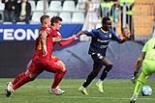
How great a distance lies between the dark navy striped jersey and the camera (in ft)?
61.3

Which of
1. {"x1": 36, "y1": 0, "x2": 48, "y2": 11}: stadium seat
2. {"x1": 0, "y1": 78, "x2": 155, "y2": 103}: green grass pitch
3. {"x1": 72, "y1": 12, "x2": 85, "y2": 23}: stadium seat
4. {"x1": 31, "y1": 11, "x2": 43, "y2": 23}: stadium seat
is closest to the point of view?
{"x1": 0, "y1": 78, "x2": 155, "y2": 103}: green grass pitch

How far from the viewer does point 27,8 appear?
27.1 metres

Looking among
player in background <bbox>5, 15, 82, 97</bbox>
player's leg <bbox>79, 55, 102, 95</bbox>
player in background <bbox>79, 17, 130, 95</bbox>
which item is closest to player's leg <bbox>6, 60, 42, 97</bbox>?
player in background <bbox>5, 15, 82, 97</bbox>

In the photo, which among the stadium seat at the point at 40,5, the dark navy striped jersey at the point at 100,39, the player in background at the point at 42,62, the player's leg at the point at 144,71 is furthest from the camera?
the stadium seat at the point at 40,5

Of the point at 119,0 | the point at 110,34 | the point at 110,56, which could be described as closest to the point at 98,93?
the point at 110,34

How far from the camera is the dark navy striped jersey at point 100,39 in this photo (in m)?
18.7

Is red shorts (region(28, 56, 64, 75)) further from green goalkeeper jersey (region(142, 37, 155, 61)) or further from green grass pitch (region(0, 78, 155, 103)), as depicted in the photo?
green goalkeeper jersey (region(142, 37, 155, 61))

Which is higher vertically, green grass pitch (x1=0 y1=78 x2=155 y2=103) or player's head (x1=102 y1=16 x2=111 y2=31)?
player's head (x1=102 y1=16 x2=111 y2=31)

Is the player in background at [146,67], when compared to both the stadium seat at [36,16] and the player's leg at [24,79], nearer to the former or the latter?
the player's leg at [24,79]

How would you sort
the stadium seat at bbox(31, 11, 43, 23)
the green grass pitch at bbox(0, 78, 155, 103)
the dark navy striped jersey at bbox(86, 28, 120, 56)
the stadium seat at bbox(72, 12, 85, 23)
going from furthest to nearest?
the stadium seat at bbox(72, 12, 85, 23)
the stadium seat at bbox(31, 11, 43, 23)
the dark navy striped jersey at bbox(86, 28, 120, 56)
the green grass pitch at bbox(0, 78, 155, 103)

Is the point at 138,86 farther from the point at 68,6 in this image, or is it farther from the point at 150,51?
the point at 68,6

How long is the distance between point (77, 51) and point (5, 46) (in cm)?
265

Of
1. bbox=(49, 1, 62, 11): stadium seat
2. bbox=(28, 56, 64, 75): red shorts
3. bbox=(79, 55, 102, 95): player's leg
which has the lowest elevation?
bbox=(49, 1, 62, 11): stadium seat

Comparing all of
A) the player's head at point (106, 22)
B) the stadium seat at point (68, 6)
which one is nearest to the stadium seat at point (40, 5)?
the stadium seat at point (68, 6)
